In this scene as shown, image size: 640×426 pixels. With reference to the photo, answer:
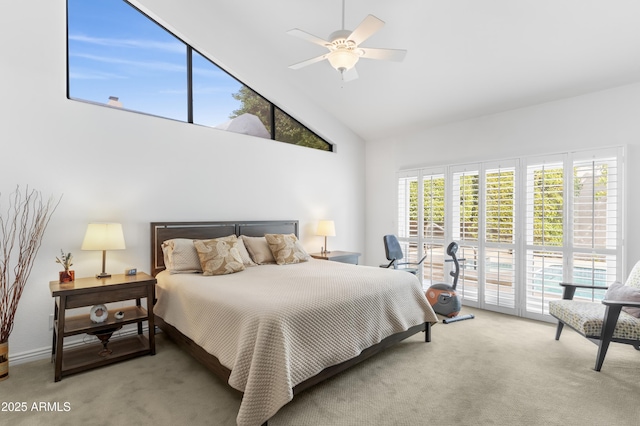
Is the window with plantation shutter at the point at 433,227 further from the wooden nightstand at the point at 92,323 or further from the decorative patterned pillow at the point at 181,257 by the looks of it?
the wooden nightstand at the point at 92,323

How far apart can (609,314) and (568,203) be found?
1.67m

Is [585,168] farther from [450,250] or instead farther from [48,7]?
[48,7]

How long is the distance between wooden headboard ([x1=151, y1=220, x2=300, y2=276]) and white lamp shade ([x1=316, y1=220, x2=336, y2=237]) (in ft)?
1.63

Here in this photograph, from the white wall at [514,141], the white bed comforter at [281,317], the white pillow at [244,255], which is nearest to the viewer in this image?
the white bed comforter at [281,317]

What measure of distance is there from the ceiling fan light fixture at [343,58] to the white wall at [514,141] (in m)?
2.75

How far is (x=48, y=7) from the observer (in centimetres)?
300

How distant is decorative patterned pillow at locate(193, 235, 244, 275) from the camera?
3.29 m

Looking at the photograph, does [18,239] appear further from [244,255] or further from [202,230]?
[244,255]

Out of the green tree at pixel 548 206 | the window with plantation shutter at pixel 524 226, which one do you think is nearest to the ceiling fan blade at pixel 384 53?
the window with plantation shutter at pixel 524 226

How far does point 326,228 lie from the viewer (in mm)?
5113

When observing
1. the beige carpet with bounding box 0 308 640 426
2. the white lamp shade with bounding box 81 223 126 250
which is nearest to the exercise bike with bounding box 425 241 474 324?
the beige carpet with bounding box 0 308 640 426

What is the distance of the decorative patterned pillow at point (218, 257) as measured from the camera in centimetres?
329

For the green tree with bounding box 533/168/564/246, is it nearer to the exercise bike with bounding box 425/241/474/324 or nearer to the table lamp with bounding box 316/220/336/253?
the exercise bike with bounding box 425/241/474/324

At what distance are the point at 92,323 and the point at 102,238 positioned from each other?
2.45 ft
